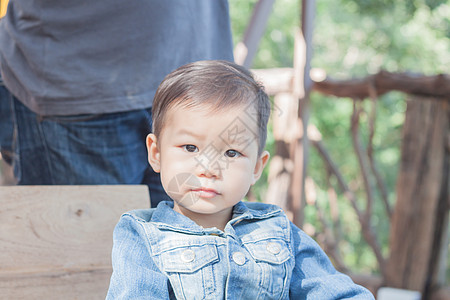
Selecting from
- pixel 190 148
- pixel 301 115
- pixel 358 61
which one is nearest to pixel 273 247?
pixel 190 148

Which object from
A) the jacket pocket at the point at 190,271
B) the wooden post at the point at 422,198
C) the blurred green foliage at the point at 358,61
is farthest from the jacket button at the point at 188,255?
the blurred green foliage at the point at 358,61

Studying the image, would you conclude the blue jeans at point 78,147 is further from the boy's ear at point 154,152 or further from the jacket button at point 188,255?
the jacket button at point 188,255

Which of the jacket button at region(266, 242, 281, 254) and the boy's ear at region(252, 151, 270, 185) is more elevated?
the boy's ear at region(252, 151, 270, 185)

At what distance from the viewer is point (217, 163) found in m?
1.06

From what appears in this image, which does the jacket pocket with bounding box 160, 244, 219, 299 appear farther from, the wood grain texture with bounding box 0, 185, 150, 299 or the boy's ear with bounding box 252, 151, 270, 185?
the wood grain texture with bounding box 0, 185, 150, 299

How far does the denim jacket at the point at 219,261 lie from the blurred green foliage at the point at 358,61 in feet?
25.0

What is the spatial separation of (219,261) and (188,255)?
62mm

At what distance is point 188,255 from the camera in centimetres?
106

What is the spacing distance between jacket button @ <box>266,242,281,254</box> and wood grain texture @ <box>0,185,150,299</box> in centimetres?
40

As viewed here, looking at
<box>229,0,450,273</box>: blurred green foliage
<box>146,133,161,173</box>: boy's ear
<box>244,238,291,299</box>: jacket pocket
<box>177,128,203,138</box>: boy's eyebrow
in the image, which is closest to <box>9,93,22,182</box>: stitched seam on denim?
<box>146,133,161,173</box>: boy's ear

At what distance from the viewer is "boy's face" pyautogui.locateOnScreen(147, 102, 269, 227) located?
3.47 feet

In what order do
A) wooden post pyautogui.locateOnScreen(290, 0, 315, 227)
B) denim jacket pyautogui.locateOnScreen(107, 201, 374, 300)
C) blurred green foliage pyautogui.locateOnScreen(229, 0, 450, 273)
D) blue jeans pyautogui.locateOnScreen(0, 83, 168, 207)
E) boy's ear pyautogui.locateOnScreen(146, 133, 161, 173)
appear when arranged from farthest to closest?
blurred green foliage pyautogui.locateOnScreen(229, 0, 450, 273), wooden post pyautogui.locateOnScreen(290, 0, 315, 227), blue jeans pyautogui.locateOnScreen(0, 83, 168, 207), boy's ear pyautogui.locateOnScreen(146, 133, 161, 173), denim jacket pyautogui.locateOnScreen(107, 201, 374, 300)

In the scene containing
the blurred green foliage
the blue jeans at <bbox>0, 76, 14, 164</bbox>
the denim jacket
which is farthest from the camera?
the blurred green foliage

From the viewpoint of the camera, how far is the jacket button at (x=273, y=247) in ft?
3.68
